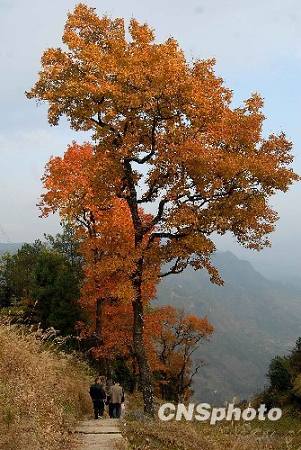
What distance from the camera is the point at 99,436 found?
12594 millimetres

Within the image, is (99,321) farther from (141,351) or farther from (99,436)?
(99,436)

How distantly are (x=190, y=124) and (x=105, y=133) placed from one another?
315 cm

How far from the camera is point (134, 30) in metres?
18.8

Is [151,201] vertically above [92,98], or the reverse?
[92,98]

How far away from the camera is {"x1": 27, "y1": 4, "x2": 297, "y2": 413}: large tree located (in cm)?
1725

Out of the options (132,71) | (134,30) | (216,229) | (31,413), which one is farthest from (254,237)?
(31,413)

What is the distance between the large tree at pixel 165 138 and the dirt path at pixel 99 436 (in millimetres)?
5001

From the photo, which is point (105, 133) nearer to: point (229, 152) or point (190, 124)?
point (190, 124)

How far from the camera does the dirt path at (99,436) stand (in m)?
11.4

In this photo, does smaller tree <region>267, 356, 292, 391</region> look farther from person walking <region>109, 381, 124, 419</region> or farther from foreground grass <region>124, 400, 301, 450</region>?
foreground grass <region>124, 400, 301, 450</region>

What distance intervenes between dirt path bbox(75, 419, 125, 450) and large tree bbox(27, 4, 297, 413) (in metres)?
5.00

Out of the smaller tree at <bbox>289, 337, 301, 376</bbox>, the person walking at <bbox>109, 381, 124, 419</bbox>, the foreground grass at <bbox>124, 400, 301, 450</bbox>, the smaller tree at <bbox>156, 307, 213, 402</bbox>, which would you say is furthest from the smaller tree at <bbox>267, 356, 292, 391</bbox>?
the foreground grass at <bbox>124, 400, 301, 450</bbox>

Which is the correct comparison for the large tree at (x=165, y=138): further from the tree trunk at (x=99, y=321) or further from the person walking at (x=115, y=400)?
the tree trunk at (x=99, y=321)

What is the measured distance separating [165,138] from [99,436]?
10.2m
